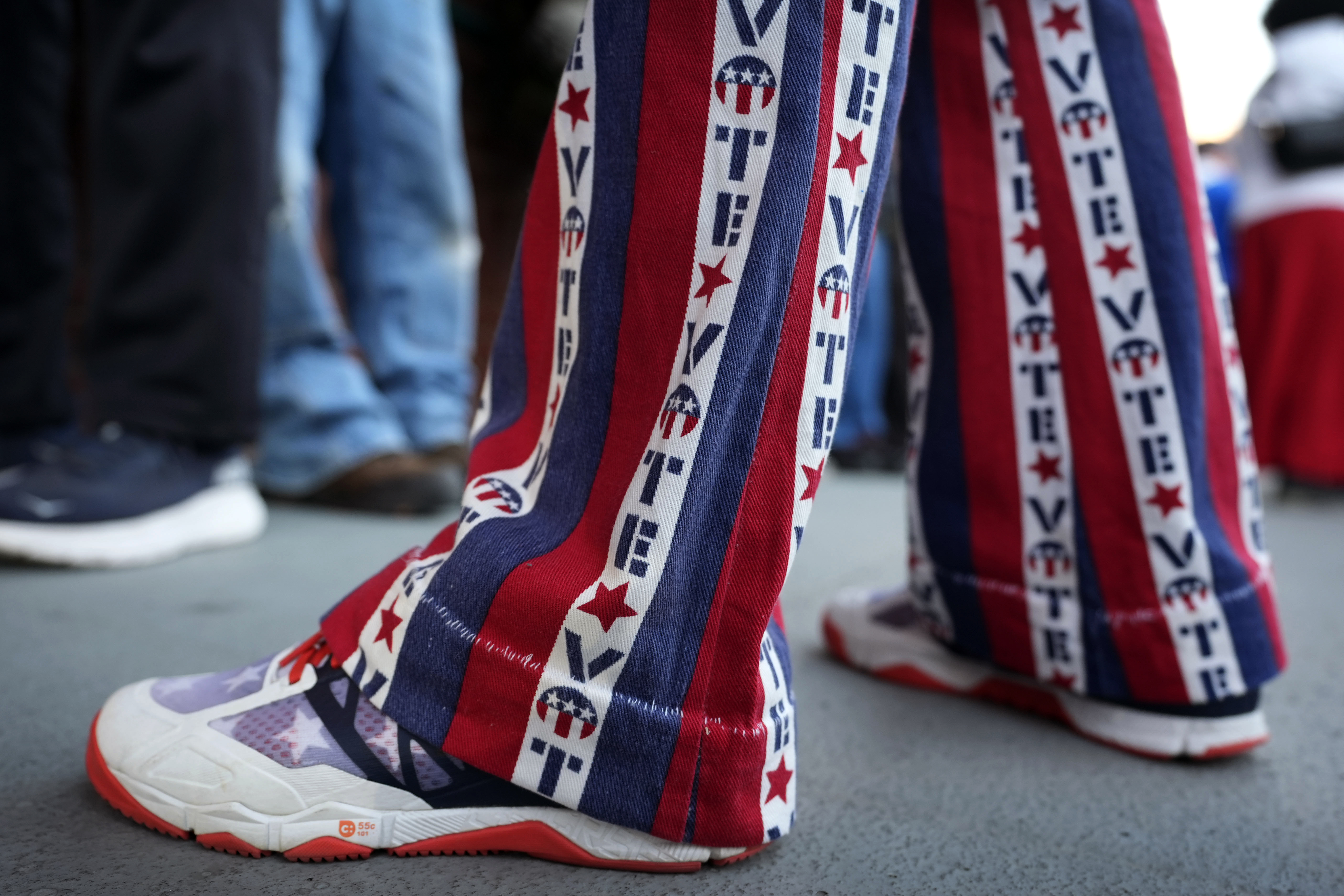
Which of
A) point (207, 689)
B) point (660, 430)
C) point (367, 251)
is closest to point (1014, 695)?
point (660, 430)

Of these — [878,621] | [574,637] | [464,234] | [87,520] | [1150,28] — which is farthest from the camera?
[464,234]

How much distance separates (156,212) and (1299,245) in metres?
2.31

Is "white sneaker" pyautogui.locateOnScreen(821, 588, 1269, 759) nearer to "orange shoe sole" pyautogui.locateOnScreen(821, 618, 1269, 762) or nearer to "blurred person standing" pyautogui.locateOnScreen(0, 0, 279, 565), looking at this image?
"orange shoe sole" pyautogui.locateOnScreen(821, 618, 1269, 762)

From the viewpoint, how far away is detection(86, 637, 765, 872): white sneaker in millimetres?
393

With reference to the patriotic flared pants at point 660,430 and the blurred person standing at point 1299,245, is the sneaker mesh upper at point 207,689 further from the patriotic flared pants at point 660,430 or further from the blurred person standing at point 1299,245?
the blurred person standing at point 1299,245

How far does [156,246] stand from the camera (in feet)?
3.30

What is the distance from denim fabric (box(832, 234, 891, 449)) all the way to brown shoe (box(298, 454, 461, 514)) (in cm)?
152

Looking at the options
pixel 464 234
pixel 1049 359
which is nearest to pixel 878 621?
pixel 1049 359

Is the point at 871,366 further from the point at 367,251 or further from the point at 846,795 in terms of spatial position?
the point at 846,795

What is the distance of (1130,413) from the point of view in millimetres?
547

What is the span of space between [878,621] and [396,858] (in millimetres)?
429

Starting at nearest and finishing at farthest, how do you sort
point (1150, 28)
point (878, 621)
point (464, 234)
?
point (1150, 28), point (878, 621), point (464, 234)

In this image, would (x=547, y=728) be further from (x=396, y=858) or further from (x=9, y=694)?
(x=9, y=694)

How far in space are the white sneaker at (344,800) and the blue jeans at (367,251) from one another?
92cm
